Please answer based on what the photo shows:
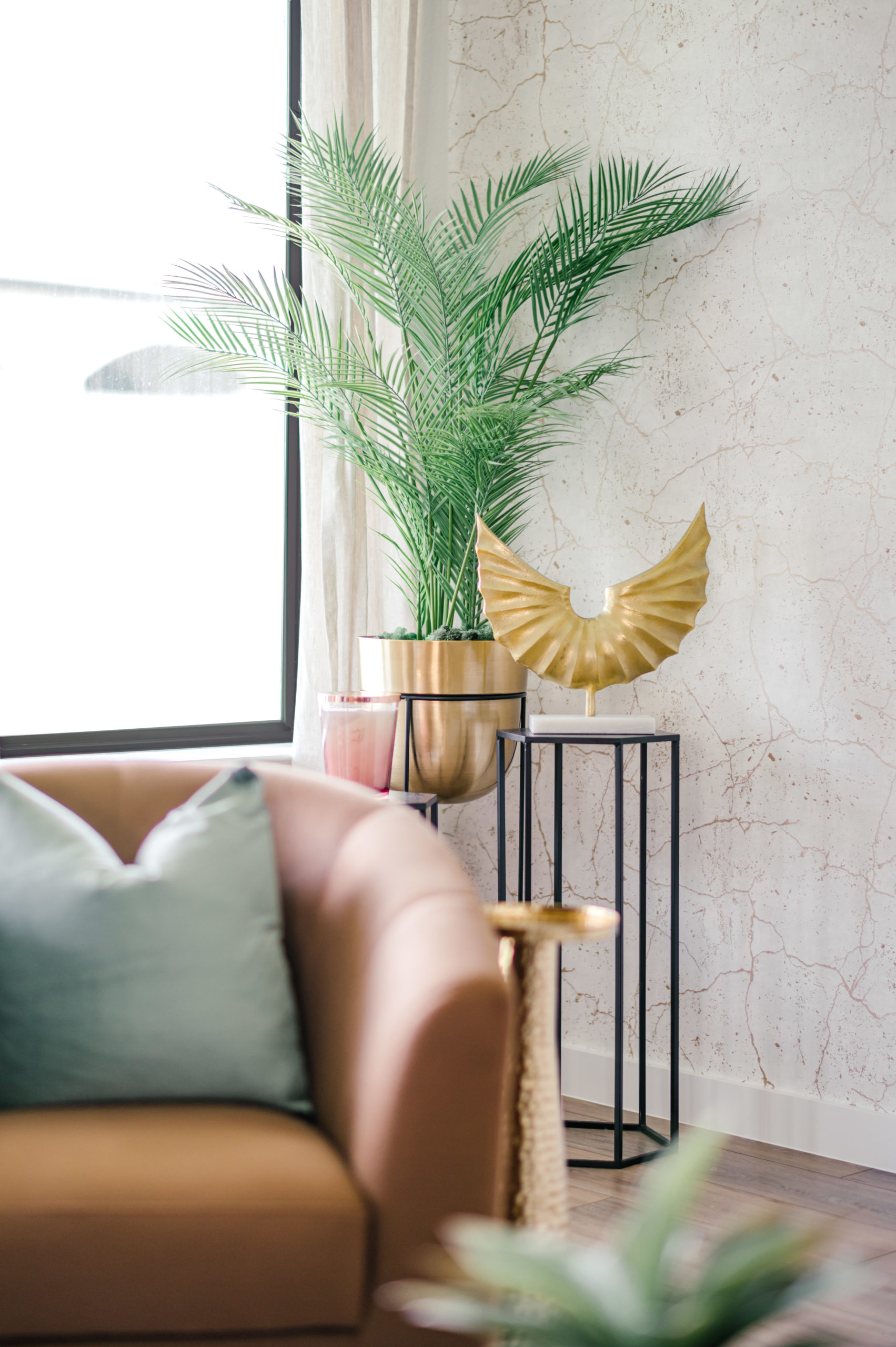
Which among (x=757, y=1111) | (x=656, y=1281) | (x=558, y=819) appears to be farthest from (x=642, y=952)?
(x=656, y=1281)

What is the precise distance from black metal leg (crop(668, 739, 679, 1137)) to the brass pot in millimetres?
352

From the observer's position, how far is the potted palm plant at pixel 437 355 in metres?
2.49

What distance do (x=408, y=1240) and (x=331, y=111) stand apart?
2405mm

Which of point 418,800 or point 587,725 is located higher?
point 587,725

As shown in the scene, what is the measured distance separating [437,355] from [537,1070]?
173cm

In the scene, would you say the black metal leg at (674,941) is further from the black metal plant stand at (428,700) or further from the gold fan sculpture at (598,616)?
the black metal plant stand at (428,700)

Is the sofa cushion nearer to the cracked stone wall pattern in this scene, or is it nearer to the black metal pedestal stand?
the black metal pedestal stand

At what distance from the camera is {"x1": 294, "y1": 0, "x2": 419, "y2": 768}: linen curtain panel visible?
109 inches

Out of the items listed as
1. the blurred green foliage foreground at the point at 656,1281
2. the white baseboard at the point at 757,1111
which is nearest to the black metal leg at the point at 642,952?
the white baseboard at the point at 757,1111

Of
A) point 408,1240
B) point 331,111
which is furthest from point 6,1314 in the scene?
point 331,111

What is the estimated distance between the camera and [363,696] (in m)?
2.18

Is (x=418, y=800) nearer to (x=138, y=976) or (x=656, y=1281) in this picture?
(x=138, y=976)

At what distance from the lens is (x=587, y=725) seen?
236 centimetres

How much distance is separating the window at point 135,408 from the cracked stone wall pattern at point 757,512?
685 millimetres
